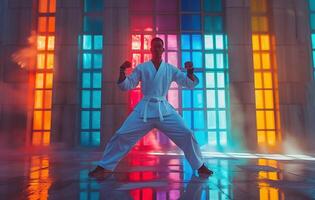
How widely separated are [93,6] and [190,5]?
3.39m

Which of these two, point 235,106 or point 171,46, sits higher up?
point 171,46

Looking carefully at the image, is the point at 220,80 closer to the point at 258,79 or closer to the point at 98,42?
the point at 258,79

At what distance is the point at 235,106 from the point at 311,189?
667cm

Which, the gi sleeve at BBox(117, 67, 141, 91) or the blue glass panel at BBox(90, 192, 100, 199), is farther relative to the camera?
the gi sleeve at BBox(117, 67, 141, 91)

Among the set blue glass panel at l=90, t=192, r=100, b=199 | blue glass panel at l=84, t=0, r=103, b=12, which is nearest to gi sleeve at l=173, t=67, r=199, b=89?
blue glass panel at l=90, t=192, r=100, b=199

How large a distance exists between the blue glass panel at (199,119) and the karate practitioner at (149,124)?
5.85m

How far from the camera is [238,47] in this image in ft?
32.9

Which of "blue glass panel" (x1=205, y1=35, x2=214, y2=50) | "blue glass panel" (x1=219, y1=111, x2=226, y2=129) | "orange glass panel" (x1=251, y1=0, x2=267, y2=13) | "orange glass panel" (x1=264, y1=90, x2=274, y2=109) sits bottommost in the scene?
"blue glass panel" (x1=219, y1=111, x2=226, y2=129)

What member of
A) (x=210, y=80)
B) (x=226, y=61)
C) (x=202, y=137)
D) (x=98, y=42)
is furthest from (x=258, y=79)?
(x=98, y=42)

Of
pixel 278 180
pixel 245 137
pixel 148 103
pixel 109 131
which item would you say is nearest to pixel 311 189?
pixel 278 180

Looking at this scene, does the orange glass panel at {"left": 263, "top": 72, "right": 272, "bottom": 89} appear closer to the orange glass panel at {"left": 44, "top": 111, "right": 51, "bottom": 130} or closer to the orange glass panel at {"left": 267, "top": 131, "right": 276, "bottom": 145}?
the orange glass panel at {"left": 267, "top": 131, "right": 276, "bottom": 145}

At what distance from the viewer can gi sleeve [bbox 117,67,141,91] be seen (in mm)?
4285

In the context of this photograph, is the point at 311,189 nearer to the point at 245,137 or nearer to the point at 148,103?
the point at 148,103

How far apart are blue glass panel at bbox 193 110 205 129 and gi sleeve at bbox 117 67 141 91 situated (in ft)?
19.6
